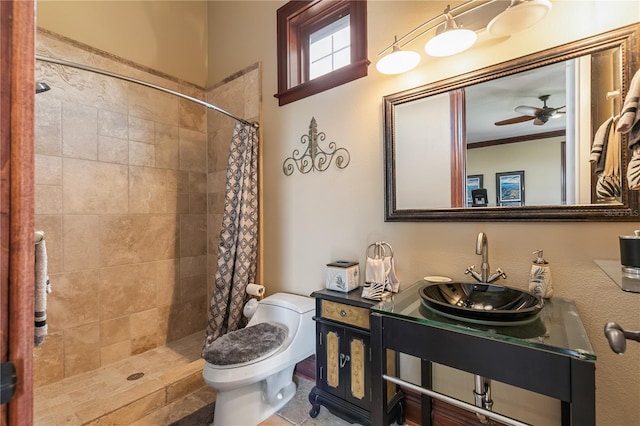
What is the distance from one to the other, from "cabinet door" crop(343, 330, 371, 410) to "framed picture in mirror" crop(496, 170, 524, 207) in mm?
951

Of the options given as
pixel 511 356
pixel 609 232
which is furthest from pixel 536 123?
pixel 511 356

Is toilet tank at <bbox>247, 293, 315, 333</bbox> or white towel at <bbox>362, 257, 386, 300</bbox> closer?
white towel at <bbox>362, 257, 386, 300</bbox>

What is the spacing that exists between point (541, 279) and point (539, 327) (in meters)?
0.32

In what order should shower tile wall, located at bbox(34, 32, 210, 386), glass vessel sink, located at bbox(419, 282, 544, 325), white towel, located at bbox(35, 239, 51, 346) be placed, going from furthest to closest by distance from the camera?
shower tile wall, located at bbox(34, 32, 210, 386)
glass vessel sink, located at bbox(419, 282, 544, 325)
white towel, located at bbox(35, 239, 51, 346)

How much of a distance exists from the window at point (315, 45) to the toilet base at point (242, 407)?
6.32 ft

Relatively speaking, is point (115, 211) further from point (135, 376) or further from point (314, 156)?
point (314, 156)

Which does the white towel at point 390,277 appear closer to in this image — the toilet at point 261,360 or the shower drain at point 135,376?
the toilet at point 261,360

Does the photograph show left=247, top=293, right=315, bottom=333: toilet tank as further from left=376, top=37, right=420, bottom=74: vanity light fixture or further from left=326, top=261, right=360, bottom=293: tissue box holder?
left=376, top=37, right=420, bottom=74: vanity light fixture

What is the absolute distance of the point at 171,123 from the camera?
2596mm

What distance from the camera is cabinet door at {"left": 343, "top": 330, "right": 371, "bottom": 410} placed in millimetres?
1504

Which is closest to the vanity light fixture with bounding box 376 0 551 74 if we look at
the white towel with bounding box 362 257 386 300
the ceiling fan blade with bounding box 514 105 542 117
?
the ceiling fan blade with bounding box 514 105 542 117

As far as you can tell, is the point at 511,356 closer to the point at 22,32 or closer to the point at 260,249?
the point at 22,32

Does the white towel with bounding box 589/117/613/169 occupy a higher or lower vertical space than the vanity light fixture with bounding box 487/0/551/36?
lower

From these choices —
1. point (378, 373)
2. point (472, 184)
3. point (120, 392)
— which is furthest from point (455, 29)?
point (120, 392)
